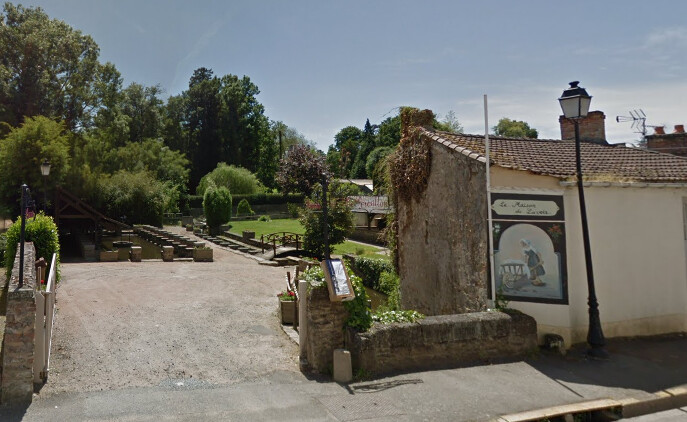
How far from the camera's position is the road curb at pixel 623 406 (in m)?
6.35

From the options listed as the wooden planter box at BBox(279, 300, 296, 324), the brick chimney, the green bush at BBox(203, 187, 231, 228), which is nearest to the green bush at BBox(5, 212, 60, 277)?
the wooden planter box at BBox(279, 300, 296, 324)

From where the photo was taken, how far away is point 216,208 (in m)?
35.0

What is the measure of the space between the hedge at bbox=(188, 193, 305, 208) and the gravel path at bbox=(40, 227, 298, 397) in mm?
34132

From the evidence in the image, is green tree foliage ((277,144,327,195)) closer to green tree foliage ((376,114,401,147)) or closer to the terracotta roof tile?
green tree foliage ((376,114,401,147))

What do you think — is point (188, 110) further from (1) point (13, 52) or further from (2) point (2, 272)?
(2) point (2, 272)

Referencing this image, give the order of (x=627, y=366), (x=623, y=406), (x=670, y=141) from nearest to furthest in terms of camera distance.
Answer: (x=623, y=406)
(x=627, y=366)
(x=670, y=141)

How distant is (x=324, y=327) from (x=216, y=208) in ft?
93.2

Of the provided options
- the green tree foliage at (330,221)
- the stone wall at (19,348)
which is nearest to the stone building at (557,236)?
the stone wall at (19,348)

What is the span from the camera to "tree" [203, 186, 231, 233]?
35031 mm

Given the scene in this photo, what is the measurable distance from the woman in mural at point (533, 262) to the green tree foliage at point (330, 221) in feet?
53.2

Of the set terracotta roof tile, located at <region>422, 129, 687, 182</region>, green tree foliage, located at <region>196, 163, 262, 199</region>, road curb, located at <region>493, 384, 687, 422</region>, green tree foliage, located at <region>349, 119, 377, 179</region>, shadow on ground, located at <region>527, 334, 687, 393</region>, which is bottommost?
road curb, located at <region>493, 384, 687, 422</region>

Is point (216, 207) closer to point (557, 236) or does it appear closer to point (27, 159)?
point (27, 159)

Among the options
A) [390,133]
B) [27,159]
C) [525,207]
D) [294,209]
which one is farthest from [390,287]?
[390,133]

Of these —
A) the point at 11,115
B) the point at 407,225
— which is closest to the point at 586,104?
the point at 407,225
